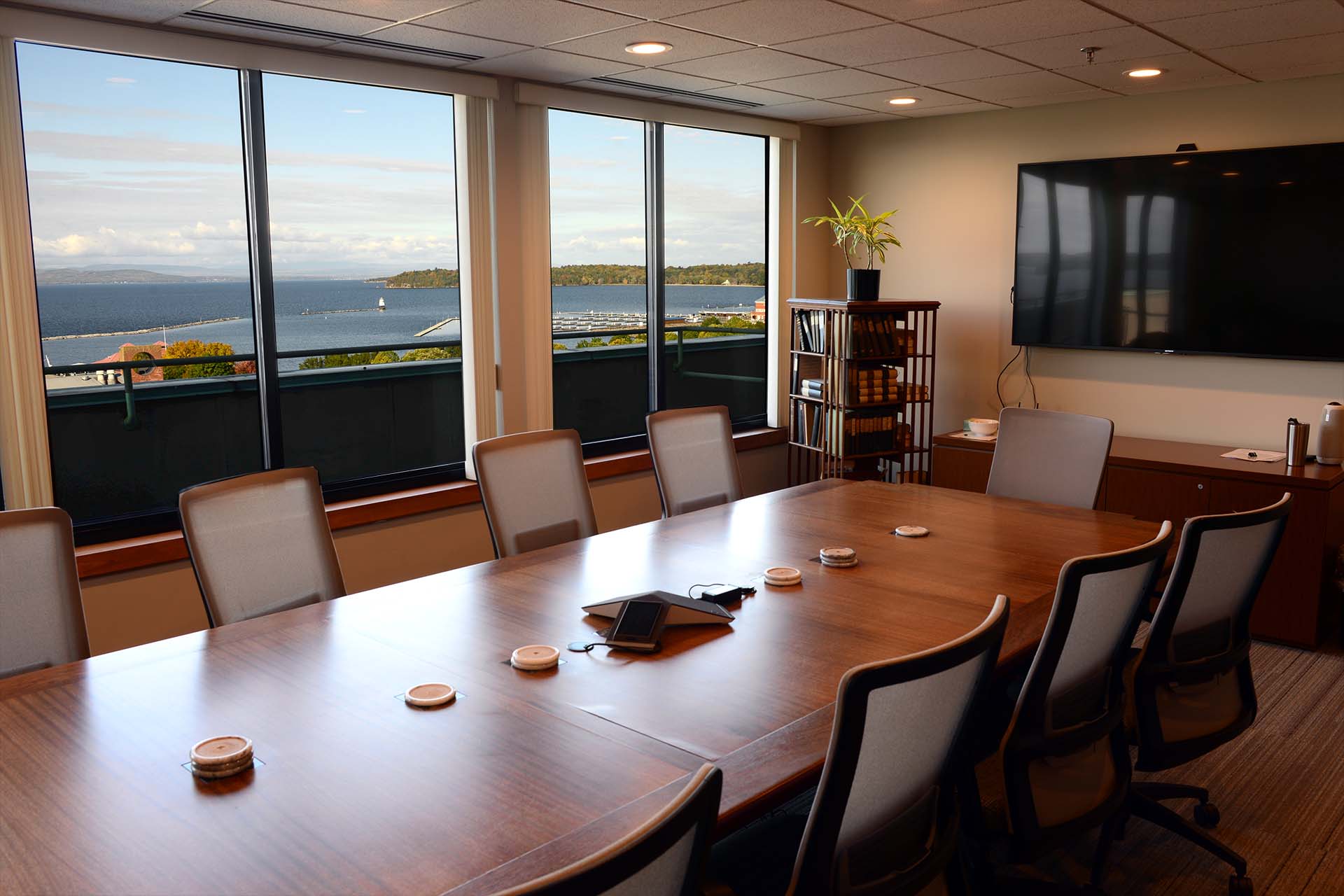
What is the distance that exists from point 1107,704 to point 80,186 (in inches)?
163

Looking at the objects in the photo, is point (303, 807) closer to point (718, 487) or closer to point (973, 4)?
point (718, 487)

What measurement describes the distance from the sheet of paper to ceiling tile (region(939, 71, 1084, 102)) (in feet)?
6.57

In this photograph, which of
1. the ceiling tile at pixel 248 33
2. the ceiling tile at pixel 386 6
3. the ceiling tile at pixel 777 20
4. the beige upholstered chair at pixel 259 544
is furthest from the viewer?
the ceiling tile at pixel 248 33

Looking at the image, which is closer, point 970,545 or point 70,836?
point 70,836

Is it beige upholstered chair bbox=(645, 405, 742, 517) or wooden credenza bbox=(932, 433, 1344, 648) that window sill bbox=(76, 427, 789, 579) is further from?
wooden credenza bbox=(932, 433, 1344, 648)

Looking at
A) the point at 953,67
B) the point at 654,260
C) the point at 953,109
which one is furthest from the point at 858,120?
the point at 953,67

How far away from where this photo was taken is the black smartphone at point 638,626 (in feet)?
7.93

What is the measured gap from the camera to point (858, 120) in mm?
6656

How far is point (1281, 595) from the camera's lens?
4.70 meters

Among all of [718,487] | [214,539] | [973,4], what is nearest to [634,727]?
[214,539]

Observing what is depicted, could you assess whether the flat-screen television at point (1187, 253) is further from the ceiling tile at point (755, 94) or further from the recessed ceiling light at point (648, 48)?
the recessed ceiling light at point (648, 48)

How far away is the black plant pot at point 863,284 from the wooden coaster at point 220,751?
4.68m

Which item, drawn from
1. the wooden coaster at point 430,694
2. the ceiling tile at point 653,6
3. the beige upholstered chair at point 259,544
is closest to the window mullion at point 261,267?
the beige upholstered chair at point 259,544

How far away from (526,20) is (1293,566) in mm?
3989
